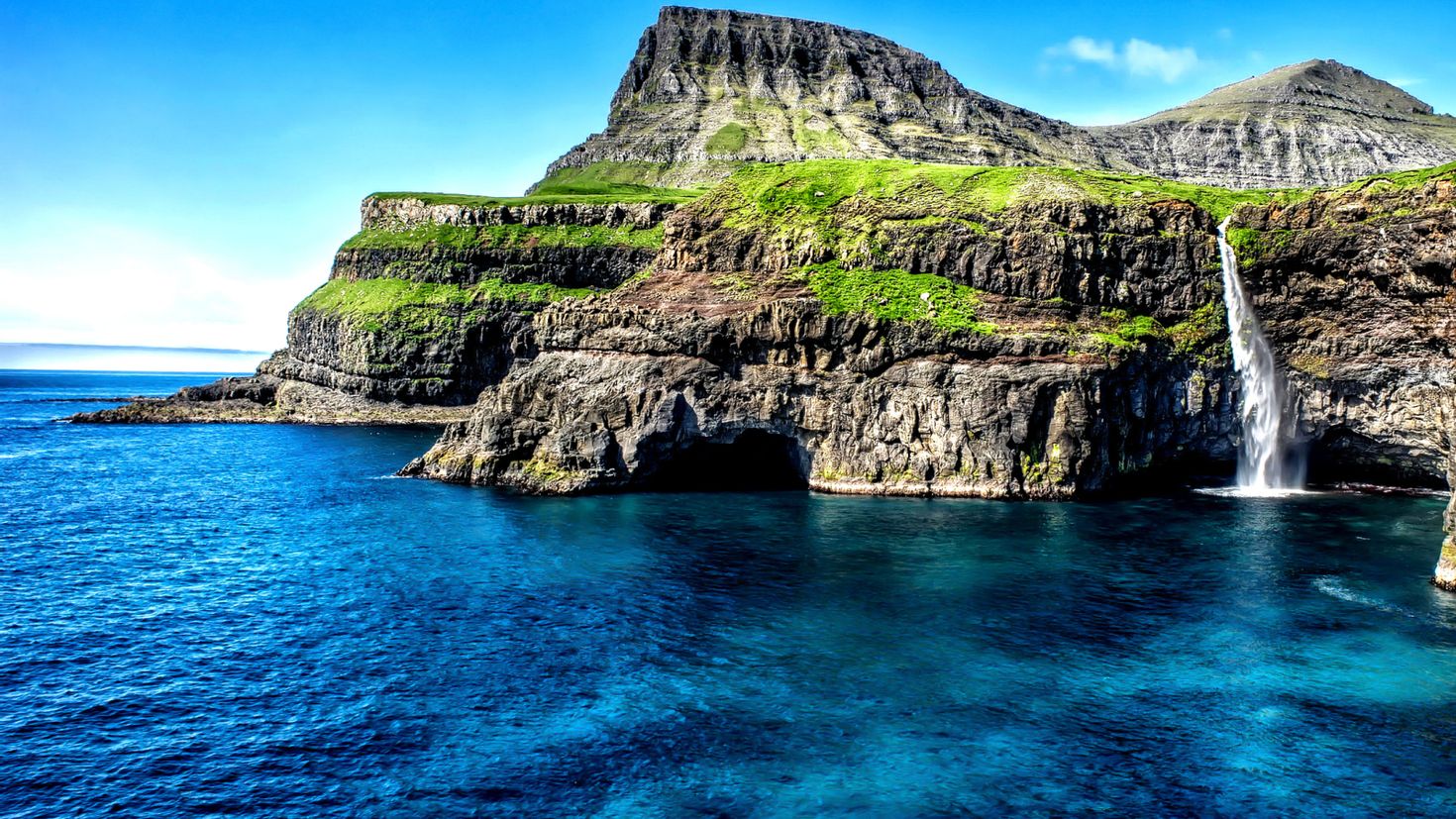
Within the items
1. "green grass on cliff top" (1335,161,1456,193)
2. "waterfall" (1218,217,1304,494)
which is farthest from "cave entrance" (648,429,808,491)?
"green grass on cliff top" (1335,161,1456,193)

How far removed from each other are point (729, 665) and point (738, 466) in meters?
47.7

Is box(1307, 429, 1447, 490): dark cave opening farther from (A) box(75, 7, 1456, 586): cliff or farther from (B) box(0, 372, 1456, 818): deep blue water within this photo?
(B) box(0, 372, 1456, 818): deep blue water

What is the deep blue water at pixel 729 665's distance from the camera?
24.6m

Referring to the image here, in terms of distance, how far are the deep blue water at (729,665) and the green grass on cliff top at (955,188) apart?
2782 centimetres

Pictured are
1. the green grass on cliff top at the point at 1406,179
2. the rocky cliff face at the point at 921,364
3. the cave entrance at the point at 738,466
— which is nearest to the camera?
the green grass on cliff top at the point at 1406,179

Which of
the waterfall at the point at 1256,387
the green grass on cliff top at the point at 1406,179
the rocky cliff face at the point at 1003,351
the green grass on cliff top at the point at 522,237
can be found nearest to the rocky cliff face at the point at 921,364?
the rocky cliff face at the point at 1003,351

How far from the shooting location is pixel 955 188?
78688 millimetres

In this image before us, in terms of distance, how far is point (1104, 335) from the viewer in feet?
224

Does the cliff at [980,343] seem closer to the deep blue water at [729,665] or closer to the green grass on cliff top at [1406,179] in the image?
the green grass on cliff top at [1406,179]

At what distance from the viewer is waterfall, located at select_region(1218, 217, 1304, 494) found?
70.6m

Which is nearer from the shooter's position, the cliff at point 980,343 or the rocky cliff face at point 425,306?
the cliff at point 980,343

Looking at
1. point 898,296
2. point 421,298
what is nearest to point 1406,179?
point 898,296

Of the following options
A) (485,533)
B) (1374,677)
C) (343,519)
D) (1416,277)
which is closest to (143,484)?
(343,519)

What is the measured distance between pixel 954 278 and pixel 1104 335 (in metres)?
12.4
